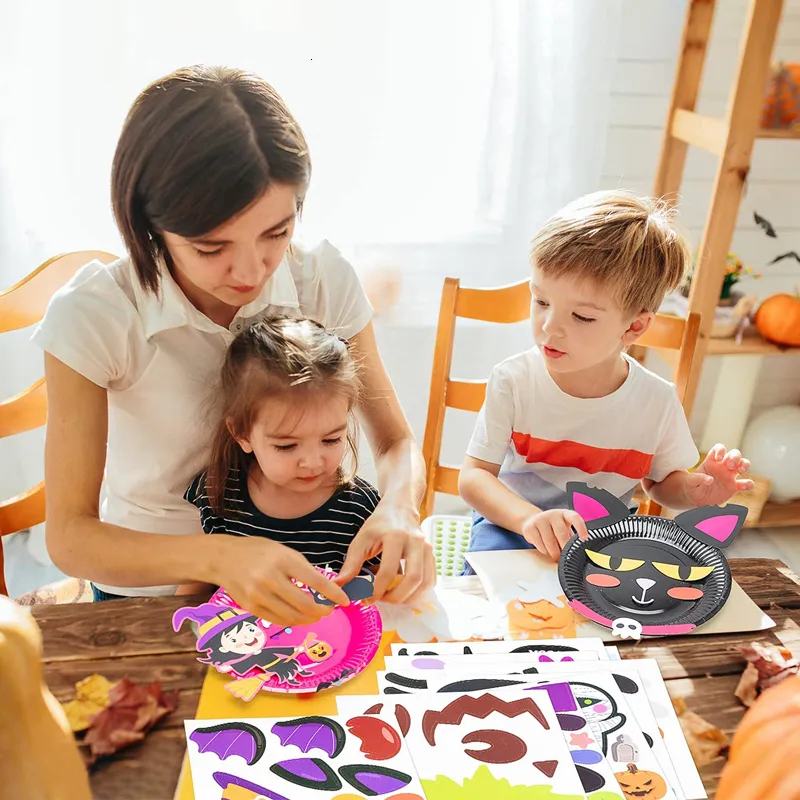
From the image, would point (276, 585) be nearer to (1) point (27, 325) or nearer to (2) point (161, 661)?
(2) point (161, 661)

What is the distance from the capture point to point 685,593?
40.4 inches

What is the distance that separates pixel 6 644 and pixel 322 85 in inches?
68.4

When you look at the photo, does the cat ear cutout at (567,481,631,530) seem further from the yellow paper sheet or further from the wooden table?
Result: the yellow paper sheet

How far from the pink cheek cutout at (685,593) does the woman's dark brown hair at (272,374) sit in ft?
1.58

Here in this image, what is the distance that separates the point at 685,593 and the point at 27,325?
1.07 metres

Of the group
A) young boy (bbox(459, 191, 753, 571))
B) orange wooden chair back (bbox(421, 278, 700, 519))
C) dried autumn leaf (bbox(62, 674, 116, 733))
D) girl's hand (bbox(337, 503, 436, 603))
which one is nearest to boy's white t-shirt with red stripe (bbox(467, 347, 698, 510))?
young boy (bbox(459, 191, 753, 571))

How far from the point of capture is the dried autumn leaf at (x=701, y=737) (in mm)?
820

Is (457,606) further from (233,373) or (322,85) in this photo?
(322,85)

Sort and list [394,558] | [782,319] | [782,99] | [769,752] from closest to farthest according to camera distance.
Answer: [769,752]
[394,558]
[782,99]
[782,319]

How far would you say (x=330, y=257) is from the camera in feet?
4.14

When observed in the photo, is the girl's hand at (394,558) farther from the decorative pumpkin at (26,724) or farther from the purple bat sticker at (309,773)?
the decorative pumpkin at (26,724)

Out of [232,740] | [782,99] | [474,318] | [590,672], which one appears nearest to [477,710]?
[590,672]

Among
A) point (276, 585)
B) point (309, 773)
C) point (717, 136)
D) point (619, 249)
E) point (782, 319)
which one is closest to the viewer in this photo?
point (309, 773)

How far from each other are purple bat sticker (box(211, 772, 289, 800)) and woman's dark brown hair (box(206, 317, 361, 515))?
0.45 meters
